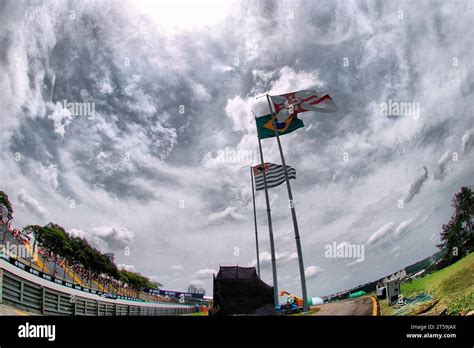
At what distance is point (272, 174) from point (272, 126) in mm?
2994

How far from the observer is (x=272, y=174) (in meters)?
18.7

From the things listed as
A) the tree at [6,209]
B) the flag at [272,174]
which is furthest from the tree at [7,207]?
the flag at [272,174]

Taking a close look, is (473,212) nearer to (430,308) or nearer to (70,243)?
(430,308)

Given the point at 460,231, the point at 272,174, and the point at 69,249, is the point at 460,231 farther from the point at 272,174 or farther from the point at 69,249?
the point at 69,249

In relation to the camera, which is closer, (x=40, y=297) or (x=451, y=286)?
(x=40, y=297)

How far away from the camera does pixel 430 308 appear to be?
12117 mm

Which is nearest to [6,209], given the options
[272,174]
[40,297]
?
[40,297]

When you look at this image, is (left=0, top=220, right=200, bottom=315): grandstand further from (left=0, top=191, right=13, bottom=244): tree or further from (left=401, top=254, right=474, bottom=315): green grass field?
(left=401, top=254, right=474, bottom=315): green grass field

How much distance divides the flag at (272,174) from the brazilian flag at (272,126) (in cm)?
195

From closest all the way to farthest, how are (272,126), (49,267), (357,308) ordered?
(357,308) → (272,126) → (49,267)

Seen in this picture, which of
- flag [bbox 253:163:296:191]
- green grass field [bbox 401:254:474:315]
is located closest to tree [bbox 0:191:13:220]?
flag [bbox 253:163:296:191]

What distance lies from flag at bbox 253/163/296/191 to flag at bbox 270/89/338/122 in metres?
2.91
